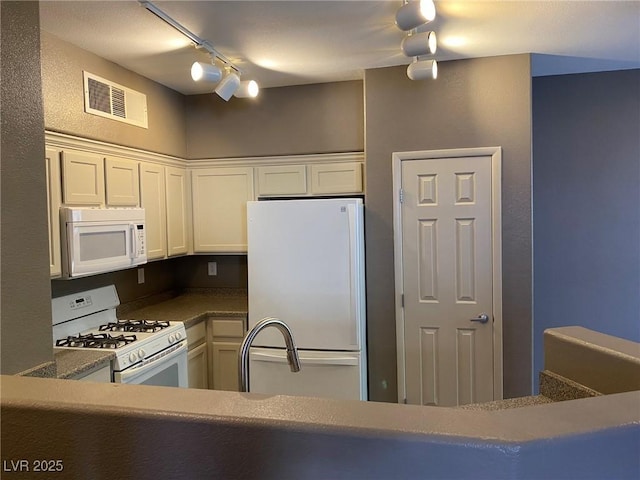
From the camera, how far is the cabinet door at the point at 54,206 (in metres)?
2.36

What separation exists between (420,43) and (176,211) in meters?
2.18

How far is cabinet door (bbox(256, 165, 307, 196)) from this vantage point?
142 inches

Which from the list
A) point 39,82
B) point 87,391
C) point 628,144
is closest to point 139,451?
point 87,391

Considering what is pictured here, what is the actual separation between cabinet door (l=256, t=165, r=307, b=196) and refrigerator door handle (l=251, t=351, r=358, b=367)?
1226mm

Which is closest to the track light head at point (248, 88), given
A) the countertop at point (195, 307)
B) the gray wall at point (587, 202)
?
the countertop at point (195, 307)

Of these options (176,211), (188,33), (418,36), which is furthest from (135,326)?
(418,36)

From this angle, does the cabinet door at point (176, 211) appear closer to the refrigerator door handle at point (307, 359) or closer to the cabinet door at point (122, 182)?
the cabinet door at point (122, 182)

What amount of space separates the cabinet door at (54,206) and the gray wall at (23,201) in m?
1.03

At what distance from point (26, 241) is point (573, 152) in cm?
341

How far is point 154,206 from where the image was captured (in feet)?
10.9

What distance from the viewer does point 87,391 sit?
3.15 ft

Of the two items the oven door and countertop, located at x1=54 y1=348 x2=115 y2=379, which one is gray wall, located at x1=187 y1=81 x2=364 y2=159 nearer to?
the oven door

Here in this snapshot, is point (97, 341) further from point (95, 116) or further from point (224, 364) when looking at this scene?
point (95, 116)

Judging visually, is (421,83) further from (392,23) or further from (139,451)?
(139,451)
